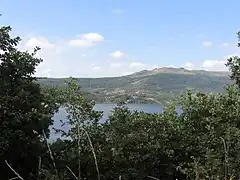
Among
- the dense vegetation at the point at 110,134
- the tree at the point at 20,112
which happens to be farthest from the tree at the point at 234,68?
the tree at the point at 20,112

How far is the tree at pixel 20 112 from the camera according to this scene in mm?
13038

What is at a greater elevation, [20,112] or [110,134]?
[20,112]

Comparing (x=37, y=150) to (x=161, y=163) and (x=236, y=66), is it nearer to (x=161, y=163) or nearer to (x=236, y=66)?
(x=161, y=163)

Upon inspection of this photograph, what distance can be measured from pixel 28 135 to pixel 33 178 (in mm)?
1585

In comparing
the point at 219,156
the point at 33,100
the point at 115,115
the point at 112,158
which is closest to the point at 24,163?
the point at 33,100

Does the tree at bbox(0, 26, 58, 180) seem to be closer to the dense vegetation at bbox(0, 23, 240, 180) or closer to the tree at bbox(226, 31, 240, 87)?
the dense vegetation at bbox(0, 23, 240, 180)

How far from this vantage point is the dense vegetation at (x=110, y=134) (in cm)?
1344

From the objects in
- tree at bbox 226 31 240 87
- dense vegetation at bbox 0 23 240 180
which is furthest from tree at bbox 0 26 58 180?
tree at bbox 226 31 240 87

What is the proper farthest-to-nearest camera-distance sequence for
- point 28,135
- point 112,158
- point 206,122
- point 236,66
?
point 236,66 → point 206,122 → point 112,158 → point 28,135

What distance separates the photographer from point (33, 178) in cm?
1366

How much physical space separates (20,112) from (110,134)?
4384mm

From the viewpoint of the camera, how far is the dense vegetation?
529 inches

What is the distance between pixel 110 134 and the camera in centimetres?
1645

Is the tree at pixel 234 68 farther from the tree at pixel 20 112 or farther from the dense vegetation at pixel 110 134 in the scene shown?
the tree at pixel 20 112
